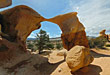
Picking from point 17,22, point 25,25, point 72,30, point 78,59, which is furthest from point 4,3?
point 78,59

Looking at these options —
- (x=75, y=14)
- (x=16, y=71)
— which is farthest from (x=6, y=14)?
(x=75, y=14)

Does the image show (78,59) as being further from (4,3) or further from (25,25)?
(4,3)

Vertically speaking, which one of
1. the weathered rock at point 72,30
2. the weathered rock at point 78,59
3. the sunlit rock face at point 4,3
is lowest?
the weathered rock at point 78,59

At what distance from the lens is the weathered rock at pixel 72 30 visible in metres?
9.77

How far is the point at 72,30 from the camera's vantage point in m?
9.52

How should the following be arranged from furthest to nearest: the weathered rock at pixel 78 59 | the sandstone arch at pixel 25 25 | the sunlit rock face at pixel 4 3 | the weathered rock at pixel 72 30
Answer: the weathered rock at pixel 72 30 < the sandstone arch at pixel 25 25 < the sunlit rock face at pixel 4 3 < the weathered rock at pixel 78 59

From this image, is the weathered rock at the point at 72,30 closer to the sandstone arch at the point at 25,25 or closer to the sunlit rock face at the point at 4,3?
the sandstone arch at the point at 25,25

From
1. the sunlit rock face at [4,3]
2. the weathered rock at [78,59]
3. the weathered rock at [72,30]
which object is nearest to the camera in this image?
the weathered rock at [78,59]

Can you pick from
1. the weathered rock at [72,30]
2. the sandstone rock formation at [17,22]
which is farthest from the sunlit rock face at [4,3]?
the weathered rock at [72,30]

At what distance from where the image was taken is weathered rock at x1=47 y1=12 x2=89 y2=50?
385 inches

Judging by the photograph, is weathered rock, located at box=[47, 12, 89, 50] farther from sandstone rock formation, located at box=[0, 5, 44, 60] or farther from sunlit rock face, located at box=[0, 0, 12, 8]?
sunlit rock face, located at box=[0, 0, 12, 8]

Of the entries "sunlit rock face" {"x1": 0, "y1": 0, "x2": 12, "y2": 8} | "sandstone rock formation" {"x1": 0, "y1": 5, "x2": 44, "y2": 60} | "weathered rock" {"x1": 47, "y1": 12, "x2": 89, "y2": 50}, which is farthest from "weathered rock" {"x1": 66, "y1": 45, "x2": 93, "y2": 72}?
"sunlit rock face" {"x1": 0, "y1": 0, "x2": 12, "y2": 8}

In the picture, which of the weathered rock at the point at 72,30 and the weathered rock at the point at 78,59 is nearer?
the weathered rock at the point at 78,59

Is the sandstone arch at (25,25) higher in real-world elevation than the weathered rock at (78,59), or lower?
higher
